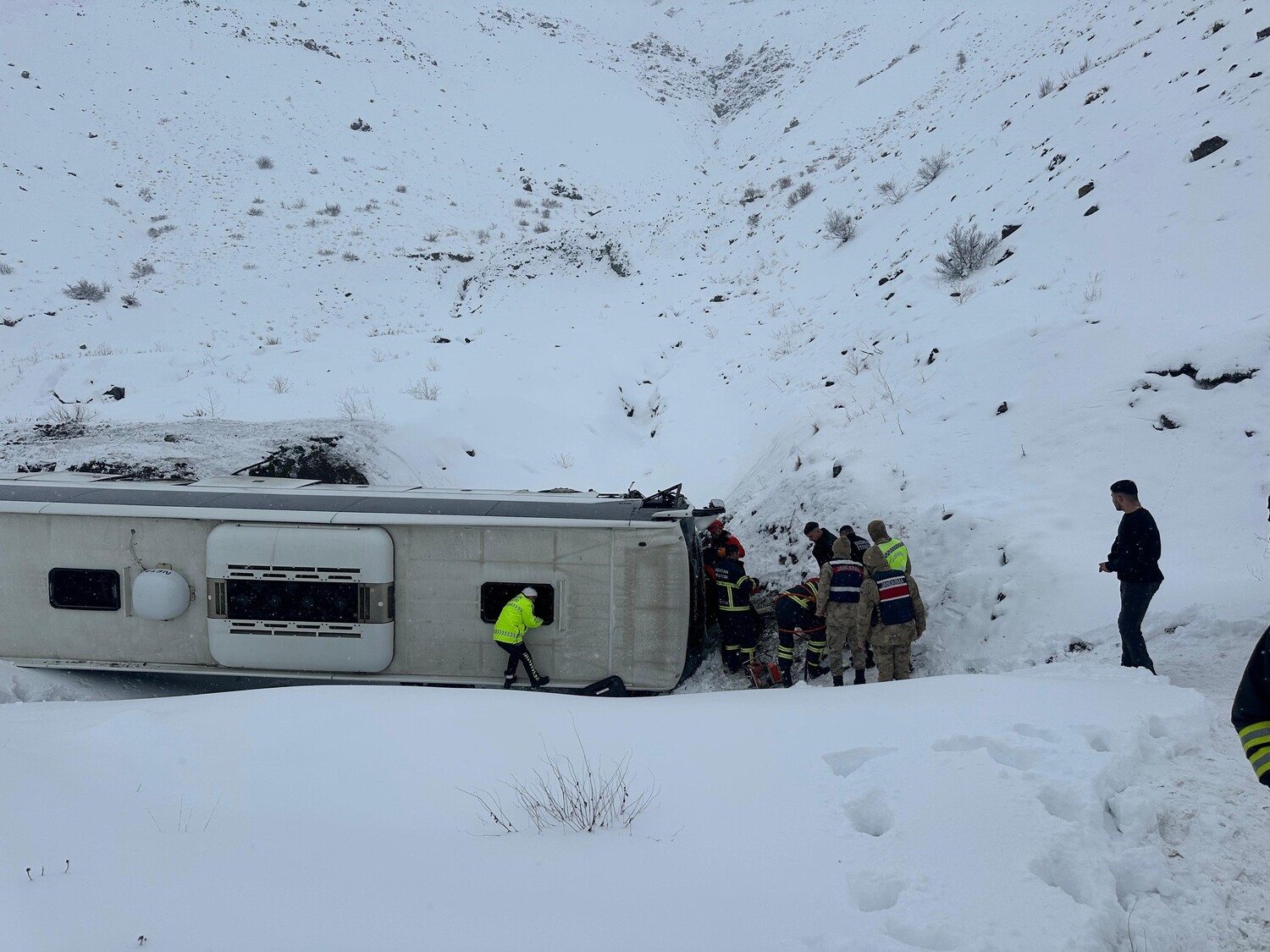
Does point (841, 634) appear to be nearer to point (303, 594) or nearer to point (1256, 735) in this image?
point (1256, 735)

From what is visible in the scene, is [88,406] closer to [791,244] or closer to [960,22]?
[791,244]

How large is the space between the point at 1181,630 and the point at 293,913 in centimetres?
790

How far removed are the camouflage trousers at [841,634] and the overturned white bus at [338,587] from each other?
5.36ft

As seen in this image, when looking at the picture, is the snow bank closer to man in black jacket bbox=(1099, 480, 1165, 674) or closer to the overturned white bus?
man in black jacket bbox=(1099, 480, 1165, 674)

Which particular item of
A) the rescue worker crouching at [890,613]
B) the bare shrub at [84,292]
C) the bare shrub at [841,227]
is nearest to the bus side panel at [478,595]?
the rescue worker crouching at [890,613]

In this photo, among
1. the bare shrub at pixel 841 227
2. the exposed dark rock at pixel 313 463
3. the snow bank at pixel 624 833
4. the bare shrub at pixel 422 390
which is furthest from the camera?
the bare shrub at pixel 841 227

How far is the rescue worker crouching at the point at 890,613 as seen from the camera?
771 centimetres

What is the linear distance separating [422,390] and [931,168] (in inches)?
635

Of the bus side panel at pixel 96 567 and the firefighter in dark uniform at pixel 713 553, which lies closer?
the bus side panel at pixel 96 567

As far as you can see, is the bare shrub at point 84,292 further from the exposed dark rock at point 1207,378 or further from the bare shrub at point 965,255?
the exposed dark rock at point 1207,378

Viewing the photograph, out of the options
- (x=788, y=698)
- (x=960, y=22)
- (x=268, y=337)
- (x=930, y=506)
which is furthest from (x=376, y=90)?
(x=788, y=698)

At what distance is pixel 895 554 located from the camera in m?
7.79

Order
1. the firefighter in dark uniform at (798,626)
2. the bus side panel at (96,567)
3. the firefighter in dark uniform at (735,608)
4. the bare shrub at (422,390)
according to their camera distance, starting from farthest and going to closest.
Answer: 1. the bare shrub at (422,390)
2. the firefighter in dark uniform at (735,608)
3. the firefighter in dark uniform at (798,626)
4. the bus side panel at (96,567)

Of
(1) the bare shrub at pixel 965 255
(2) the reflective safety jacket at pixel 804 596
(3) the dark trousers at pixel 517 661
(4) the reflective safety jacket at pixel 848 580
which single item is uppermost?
(1) the bare shrub at pixel 965 255
